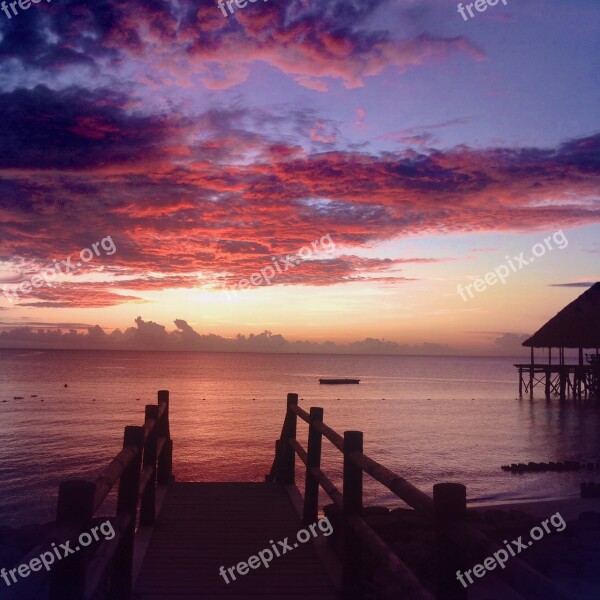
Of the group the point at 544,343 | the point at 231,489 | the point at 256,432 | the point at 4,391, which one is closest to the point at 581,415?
the point at 544,343

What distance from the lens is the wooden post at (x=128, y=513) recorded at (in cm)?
427

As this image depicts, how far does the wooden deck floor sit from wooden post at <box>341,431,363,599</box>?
0.17m

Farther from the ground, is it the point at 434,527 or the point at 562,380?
the point at 434,527

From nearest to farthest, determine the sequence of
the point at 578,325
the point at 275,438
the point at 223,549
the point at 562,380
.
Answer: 1. the point at 223,549
2. the point at 275,438
3. the point at 578,325
4. the point at 562,380

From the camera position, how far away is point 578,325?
4434 cm

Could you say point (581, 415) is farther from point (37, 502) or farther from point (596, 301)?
point (37, 502)

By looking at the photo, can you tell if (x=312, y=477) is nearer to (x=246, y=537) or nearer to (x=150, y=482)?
(x=246, y=537)

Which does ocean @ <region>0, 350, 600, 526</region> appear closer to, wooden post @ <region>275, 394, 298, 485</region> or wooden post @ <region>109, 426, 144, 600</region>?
wooden post @ <region>275, 394, 298, 485</region>

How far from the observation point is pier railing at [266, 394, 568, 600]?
2.39m

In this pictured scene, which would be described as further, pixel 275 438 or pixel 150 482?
pixel 275 438

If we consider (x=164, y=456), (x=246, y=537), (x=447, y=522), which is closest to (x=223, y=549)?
(x=246, y=537)

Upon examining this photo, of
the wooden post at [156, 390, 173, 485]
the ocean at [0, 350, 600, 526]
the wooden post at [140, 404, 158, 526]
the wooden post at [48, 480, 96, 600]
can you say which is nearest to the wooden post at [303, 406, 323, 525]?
the wooden post at [140, 404, 158, 526]

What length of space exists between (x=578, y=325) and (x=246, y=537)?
44027 mm

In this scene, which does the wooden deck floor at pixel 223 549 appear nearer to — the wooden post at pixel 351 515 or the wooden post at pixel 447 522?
the wooden post at pixel 351 515
